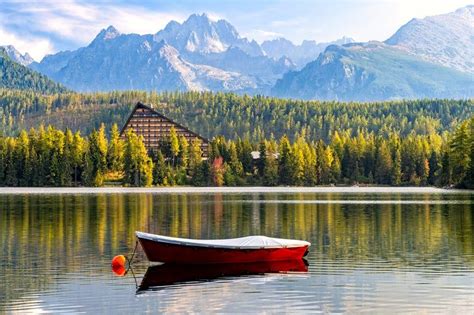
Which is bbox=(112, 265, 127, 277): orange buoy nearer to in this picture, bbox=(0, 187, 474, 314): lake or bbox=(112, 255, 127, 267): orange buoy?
bbox=(112, 255, 127, 267): orange buoy

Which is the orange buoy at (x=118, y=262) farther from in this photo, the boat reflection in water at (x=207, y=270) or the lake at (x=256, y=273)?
the boat reflection in water at (x=207, y=270)

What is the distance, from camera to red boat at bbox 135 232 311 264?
203 ft

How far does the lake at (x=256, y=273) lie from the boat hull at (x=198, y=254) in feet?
5.88

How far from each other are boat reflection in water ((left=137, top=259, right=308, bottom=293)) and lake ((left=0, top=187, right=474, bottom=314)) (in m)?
0.54

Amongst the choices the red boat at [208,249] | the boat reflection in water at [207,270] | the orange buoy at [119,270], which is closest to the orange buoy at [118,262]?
the orange buoy at [119,270]

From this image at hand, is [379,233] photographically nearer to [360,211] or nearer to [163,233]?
[163,233]

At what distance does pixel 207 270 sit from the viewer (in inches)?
2383

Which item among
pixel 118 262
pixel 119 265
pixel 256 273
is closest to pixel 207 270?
pixel 256 273

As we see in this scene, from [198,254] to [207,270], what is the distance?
75.5 inches

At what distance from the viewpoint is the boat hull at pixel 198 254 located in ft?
203

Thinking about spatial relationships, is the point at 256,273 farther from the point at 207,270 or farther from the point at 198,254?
the point at 198,254

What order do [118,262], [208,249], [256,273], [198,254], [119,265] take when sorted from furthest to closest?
[198,254], [208,249], [118,262], [119,265], [256,273]

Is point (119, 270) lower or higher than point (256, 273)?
higher

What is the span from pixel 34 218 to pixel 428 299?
66506 millimetres
